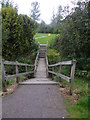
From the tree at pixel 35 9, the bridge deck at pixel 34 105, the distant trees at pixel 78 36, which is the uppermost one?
the tree at pixel 35 9

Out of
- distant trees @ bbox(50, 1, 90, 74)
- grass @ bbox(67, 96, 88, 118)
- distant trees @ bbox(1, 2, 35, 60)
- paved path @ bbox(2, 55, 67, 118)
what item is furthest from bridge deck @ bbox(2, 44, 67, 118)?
distant trees @ bbox(1, 2, 35, 60)

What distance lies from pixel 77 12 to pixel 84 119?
686 centimetres

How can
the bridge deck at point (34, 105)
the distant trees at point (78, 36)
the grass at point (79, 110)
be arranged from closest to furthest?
1. the grass at point (79, 110)
2. the bridge deck at point (34, 105)
3. the distant trees at point (78, 36)

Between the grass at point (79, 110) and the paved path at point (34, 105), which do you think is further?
the paved path at point (34, 105)

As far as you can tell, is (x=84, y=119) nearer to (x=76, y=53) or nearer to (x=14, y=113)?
(x=14, y=113)

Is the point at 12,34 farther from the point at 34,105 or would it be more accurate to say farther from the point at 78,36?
the point at 34,105

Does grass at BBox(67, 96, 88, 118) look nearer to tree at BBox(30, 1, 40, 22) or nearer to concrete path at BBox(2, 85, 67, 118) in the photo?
concrete path at BBox(2, 85, 67, 118)

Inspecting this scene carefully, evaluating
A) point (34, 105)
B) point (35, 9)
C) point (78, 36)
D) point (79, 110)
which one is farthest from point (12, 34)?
point (35, 9)

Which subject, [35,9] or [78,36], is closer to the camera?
[78,36]

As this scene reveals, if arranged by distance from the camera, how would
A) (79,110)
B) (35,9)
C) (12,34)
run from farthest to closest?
(35,9)
(12,34)
(79,110)

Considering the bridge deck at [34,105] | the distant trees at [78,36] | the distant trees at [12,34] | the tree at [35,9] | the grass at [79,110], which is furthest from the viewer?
the tree at [35,9]

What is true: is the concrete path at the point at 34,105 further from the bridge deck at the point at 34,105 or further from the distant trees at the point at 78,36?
the distant trees at the point at 78,36

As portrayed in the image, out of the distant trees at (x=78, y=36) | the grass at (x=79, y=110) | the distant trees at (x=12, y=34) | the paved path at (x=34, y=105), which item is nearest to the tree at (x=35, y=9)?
the distant trees at (x=12, y=34)

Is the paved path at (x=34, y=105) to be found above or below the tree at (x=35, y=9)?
below
